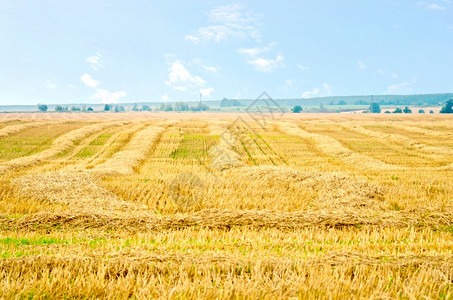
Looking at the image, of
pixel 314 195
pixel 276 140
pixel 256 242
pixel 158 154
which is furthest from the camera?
pixel 276 140

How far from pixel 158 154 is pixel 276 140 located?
465 inches

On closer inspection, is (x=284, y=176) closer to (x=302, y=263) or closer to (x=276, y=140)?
(x=302, y=263)

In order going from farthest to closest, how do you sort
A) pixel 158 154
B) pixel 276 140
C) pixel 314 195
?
pixel 276 140 < pixel 158 154 < pixel 314 195

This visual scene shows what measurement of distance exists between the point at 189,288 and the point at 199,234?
118 inches

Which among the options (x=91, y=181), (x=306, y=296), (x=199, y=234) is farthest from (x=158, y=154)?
(x=306, y=296)

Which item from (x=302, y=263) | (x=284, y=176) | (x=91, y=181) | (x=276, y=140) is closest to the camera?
(x=302, y=263)

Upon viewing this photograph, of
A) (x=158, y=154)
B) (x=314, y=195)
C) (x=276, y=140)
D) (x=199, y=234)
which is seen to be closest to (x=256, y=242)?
(x=199, y=234)

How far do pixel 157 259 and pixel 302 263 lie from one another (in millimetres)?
2439

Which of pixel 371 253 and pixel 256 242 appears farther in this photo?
pixel 256 242

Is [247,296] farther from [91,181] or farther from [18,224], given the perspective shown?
[91,181]

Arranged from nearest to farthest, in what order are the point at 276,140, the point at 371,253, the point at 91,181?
1. the point at 371,253
2. the point at 91,181
3. the point at 276,140

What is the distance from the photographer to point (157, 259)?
5.71 metres

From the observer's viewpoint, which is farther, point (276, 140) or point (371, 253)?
point (276, 140)

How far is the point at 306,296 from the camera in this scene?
470 centimetres
